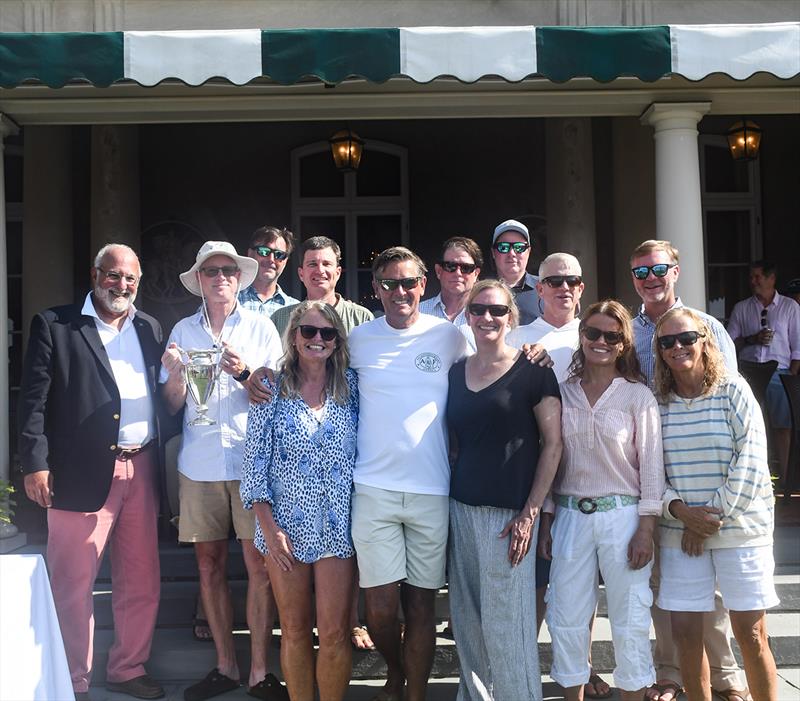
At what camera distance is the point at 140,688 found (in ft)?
15.0

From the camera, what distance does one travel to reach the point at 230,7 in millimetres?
6945

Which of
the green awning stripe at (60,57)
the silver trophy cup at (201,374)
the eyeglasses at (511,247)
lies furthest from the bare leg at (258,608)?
the green awning stripe at (60,57)

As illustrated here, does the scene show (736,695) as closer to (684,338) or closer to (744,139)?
(684,338)

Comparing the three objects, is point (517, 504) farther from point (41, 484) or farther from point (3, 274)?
point (3, 274)

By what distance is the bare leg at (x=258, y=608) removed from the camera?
4.39 m

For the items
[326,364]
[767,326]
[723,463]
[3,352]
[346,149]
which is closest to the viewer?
[723,463]

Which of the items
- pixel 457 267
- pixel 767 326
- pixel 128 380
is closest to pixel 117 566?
pixel 128 380

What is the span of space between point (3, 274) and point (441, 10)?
3.73 metres

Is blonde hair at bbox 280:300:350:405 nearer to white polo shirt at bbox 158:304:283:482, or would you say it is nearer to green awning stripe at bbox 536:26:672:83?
white polo shirt at bbox 158:304:283:482

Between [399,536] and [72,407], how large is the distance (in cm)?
174

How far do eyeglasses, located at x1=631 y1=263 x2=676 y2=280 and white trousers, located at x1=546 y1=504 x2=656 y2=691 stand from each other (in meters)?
1.14

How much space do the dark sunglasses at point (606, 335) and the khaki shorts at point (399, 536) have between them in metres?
0.95

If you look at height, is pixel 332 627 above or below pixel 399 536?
below

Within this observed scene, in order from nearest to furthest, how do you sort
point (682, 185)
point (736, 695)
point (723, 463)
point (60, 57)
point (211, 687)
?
point (723, 463) < point (736, 695) < point (211, 687) < point (60, 57) < point (682, 185)
